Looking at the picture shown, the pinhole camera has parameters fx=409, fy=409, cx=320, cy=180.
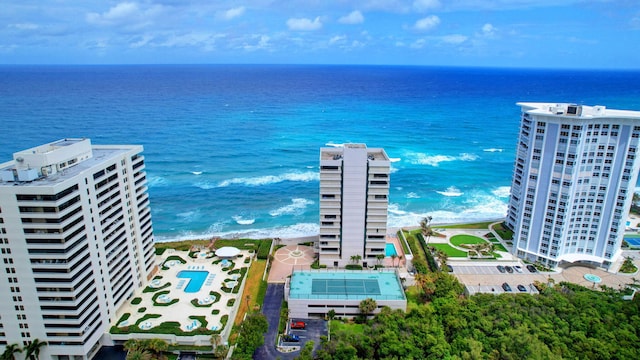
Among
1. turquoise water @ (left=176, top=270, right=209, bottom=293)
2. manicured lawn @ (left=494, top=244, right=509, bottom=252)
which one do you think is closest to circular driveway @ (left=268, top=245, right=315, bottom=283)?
turquoise water @ (left=176, top=270, right=209, bottom=293)

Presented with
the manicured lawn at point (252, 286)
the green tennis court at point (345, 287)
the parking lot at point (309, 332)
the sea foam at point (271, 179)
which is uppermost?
the sea foam at point (271, 179)

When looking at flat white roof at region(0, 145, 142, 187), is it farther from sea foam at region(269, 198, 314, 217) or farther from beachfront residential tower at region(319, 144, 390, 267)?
sea foam at region(269, 198, 314, 217)

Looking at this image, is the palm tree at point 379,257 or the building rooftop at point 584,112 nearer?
the building rooftop at point 584,112

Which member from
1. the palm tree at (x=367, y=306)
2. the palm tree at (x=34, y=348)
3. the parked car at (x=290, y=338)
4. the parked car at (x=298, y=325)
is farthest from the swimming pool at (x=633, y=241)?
the palm tree at (x=34, y=348)

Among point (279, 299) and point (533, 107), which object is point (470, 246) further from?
point (279, 299)

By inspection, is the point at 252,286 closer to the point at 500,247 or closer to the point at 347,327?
the point at 347,327

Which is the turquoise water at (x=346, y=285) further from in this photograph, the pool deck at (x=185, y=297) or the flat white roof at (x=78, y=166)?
the flat white roof at (x=78, y=166)
